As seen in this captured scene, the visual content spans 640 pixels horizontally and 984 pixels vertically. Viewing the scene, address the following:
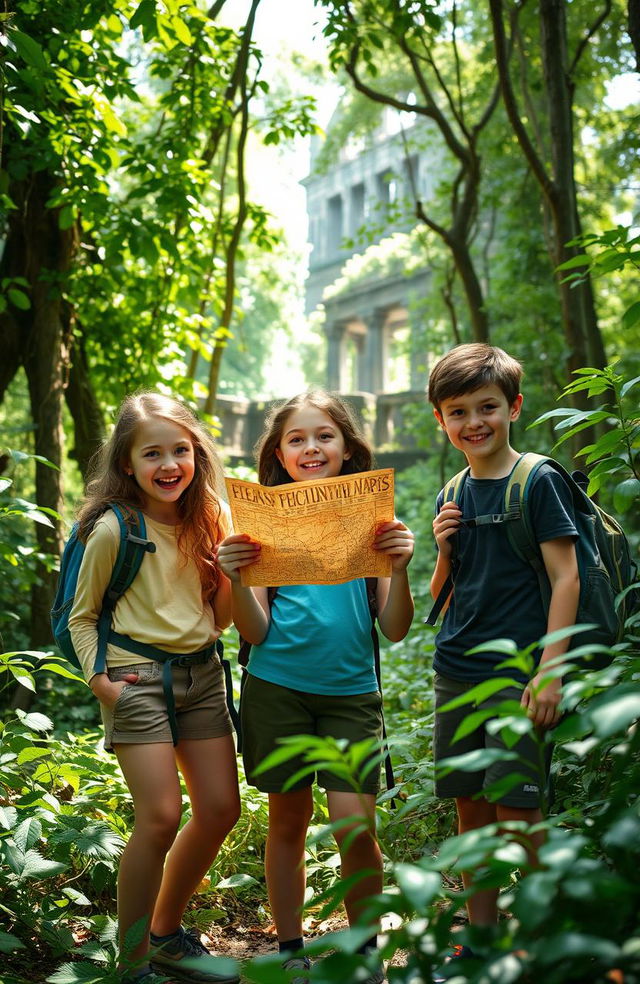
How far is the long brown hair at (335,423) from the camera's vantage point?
2957 mm

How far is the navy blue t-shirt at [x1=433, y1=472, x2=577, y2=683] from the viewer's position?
8.32 ft

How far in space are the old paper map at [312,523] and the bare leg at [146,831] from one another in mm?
601

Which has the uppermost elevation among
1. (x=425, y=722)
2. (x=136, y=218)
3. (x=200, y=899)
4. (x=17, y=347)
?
(x=136, y=218)

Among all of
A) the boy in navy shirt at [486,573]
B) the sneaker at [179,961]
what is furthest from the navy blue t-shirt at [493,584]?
the sneaker at [179,961]

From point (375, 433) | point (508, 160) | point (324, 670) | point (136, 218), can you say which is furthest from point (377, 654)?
point (375, 433)

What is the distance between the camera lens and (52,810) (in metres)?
2.98

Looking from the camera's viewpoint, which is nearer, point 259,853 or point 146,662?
point 146,662

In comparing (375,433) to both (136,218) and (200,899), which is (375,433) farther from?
(200,899)

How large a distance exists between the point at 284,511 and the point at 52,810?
1312 millimetres

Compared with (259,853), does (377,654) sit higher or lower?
higher

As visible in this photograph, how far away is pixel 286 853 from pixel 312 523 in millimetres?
1009

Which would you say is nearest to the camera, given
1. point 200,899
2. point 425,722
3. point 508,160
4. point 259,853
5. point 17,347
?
point 200,899

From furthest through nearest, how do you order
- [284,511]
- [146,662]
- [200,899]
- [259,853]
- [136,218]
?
[136,218]
[259,853]
[200,899]
[146,662]
[284,511]

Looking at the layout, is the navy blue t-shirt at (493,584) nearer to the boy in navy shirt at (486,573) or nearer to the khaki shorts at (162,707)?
the boy in navy shirt at (486,573)
